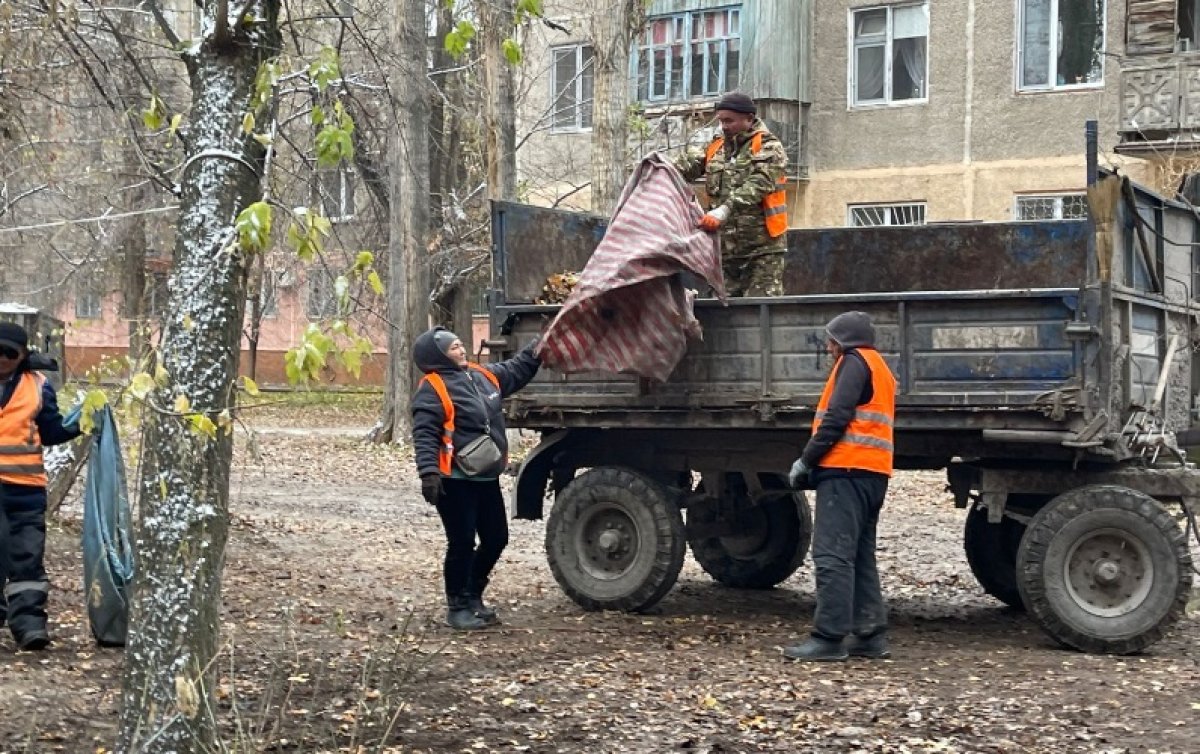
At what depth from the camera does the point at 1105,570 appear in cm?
822

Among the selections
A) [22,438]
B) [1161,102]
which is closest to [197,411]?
[22,438]

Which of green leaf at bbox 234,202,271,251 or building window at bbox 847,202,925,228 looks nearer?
green leaf at bbox 234,202,271,251

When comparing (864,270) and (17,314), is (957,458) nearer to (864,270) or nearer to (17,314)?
(864,270)

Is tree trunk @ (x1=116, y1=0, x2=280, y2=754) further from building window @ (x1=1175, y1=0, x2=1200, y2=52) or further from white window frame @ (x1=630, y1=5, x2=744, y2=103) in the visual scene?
white window frame @ (x1=630, y1=5, x2=744, y2=103)

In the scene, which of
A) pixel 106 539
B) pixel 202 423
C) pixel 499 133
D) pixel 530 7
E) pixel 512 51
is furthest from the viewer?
pixel 499 133

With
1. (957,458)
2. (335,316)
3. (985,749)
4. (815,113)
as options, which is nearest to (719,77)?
(815,113)

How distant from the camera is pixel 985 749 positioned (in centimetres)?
635

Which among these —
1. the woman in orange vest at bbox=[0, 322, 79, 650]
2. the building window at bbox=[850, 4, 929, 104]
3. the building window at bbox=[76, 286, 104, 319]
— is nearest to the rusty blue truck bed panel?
the woman in orange vest at bbox=[0, 322, 79, 650]

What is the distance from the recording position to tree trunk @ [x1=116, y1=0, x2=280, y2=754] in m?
5.07

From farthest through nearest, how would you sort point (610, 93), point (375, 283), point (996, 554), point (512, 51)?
1. point (610, 93)
2. point (996, 554)
3. point (512, 51)
4. point (375, 283)

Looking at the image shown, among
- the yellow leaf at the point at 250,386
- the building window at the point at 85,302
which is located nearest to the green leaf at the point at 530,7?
the yellow leaf at the point at 250,386

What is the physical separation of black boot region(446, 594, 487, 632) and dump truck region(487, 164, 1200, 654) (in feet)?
2.35

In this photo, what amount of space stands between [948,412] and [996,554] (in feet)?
6.10

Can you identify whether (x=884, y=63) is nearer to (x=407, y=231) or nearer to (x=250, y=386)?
(x=407, y=231)
